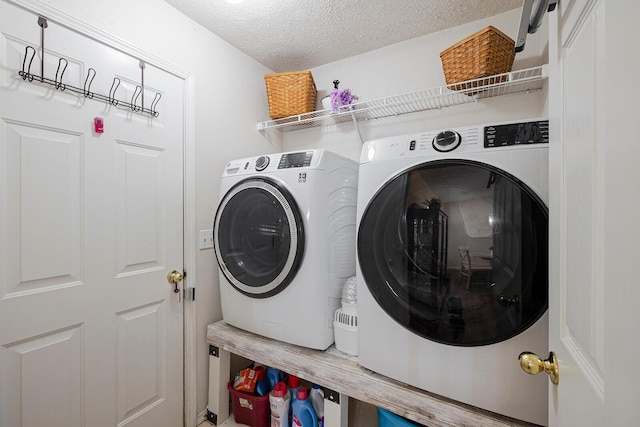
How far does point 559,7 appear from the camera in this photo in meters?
0.66

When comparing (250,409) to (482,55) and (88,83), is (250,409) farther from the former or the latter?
(482,55)

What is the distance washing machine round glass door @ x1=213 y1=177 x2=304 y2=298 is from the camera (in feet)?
4.44

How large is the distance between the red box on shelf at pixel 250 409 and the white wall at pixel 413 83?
1664 millimetres

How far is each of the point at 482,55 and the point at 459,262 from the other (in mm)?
1052

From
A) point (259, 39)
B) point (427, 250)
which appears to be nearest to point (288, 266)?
point (427, 250)

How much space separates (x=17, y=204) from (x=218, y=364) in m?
1.22

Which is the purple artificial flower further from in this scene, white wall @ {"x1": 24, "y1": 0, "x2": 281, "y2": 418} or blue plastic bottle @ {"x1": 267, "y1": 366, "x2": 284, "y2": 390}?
blue plastic bottle @ {"x1": 267, "y1": 366, "x2": 284, "y2": 390}

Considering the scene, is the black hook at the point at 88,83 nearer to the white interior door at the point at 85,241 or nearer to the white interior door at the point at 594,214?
the white interior door at the point at 85,241


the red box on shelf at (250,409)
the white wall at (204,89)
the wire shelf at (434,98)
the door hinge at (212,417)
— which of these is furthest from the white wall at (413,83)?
the door hinge at (212,417)

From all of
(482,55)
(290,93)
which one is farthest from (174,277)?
(482,55)

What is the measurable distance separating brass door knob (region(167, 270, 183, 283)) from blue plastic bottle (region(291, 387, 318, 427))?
908 mm

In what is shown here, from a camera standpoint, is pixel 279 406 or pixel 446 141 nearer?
pixel 446 141

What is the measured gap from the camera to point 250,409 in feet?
5.19

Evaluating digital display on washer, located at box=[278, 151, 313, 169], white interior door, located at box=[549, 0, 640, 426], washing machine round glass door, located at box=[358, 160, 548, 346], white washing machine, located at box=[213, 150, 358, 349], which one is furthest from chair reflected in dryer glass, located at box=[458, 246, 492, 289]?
digital display on washer, located at box=[278, 151, 313, 169]
